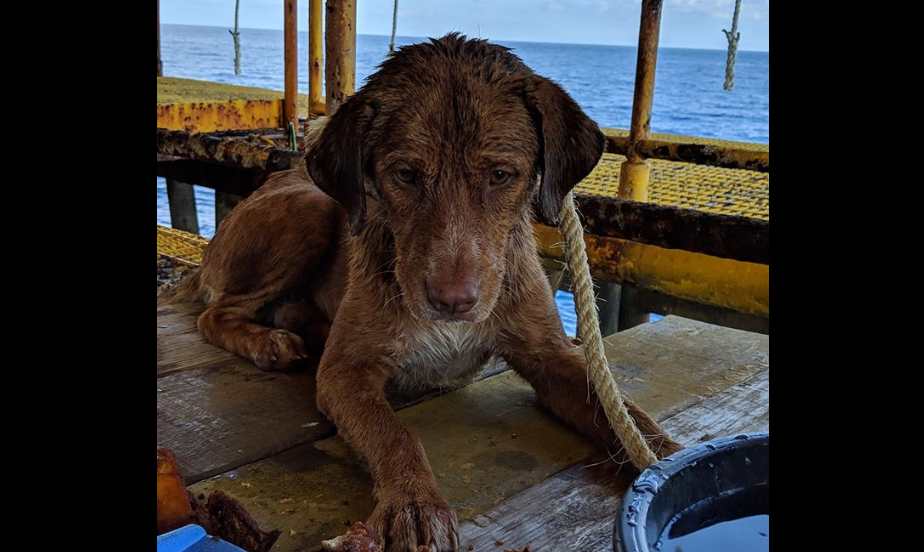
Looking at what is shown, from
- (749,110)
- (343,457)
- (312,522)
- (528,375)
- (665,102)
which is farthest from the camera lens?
(665,102)

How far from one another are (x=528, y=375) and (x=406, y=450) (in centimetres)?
78

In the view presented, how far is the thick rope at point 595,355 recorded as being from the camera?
2461 millimetres

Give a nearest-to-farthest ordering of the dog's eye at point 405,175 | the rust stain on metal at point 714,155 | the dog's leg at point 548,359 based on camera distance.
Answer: the dog's eye at point 405,175 < the dog's leg at point 548,359 < the rust stain on metal at point 714,155

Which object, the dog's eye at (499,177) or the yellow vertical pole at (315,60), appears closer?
the dog's eye at (499,177)

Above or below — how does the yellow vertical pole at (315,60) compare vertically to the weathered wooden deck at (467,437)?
above

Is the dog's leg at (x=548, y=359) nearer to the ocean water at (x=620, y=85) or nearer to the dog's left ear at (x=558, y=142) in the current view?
the dog's left ear at (x=558, y=142)

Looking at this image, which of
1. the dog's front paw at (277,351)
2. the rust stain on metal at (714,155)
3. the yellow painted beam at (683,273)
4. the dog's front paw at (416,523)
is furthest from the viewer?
the rust stain on metal at (714,155)

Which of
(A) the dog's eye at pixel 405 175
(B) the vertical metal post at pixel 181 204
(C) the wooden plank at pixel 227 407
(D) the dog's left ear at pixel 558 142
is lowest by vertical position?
(B) the vertical metal post at pixel 181 204

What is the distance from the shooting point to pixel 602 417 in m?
2.78

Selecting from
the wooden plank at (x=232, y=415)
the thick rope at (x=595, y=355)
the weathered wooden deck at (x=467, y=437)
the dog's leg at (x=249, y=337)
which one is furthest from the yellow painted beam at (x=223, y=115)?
the thick rope at (x=595, y=355)

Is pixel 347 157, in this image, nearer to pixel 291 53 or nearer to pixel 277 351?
pixel 277 351

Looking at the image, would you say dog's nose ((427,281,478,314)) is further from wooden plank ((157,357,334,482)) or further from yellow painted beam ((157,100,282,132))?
yellow painted beam ((157,100,282,132))
